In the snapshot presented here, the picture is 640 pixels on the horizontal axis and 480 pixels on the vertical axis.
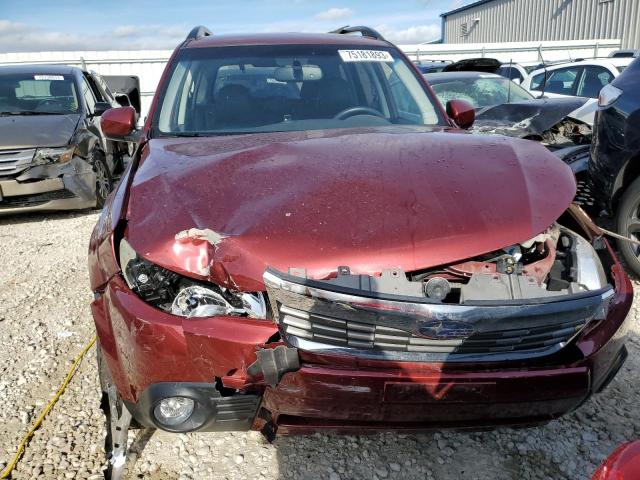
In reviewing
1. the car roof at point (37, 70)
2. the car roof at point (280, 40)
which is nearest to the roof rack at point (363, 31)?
the car roof at point (280, 40)

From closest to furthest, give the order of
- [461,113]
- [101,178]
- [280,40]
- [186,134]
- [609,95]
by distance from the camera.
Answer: [186,134] < [461,113] < [280,40] < [609,95] < [101,178]

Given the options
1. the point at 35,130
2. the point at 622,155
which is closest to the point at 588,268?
the point at 622,155

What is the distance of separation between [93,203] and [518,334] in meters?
5.39

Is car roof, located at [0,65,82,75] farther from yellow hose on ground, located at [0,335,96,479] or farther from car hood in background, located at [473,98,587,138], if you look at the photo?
car hood in background, located at [473,98,587,138]

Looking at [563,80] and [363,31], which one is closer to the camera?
[363,31]

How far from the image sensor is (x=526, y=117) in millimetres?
5414

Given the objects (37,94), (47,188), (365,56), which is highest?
(365,56)

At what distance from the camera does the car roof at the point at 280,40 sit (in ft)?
10.9

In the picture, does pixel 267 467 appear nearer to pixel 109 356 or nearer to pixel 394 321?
pixel 109 356

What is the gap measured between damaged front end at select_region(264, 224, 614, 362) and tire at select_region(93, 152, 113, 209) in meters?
5.17

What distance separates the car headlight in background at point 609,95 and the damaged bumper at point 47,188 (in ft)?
16.0

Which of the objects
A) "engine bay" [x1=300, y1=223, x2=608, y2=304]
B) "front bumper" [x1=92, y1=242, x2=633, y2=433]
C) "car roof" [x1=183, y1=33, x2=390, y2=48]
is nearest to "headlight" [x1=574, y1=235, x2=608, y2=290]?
"engine bay" [x1=300, y1=223, x2=608, y2=304]

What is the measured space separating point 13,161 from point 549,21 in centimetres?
2656

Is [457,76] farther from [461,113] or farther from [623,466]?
[623,466]
